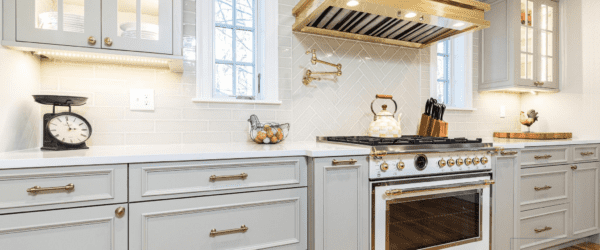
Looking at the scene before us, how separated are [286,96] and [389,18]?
0.85m

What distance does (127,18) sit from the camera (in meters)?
1.45

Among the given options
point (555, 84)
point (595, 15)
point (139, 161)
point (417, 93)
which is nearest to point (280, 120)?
point (139, 161)

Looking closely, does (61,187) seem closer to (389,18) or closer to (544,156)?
(389,18)

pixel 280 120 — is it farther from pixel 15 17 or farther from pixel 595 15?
pixel 595 15

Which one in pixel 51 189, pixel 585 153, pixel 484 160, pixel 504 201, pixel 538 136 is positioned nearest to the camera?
pixel 51 189

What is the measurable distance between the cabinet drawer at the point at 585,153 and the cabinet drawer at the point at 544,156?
4.3 inches

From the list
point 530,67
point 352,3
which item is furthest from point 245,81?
point 530,67

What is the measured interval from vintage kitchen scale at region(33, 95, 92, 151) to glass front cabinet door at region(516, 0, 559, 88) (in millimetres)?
3240

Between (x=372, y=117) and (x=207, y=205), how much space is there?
4.99 feet

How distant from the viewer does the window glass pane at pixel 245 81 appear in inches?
85.9

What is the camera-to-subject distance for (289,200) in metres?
1.49

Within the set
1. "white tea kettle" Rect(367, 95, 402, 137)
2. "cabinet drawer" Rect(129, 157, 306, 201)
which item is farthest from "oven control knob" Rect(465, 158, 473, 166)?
"cabinet drawer" Rect(129, 157, 306, 201)

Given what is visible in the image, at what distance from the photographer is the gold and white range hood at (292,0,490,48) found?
1777 millimetres

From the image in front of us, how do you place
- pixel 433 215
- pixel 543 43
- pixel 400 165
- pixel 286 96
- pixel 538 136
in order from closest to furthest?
1. pixel 400 165
2. pixel 433 215
3. pixel 286 96
4. pixel 538 136
5. pixel 543 43
